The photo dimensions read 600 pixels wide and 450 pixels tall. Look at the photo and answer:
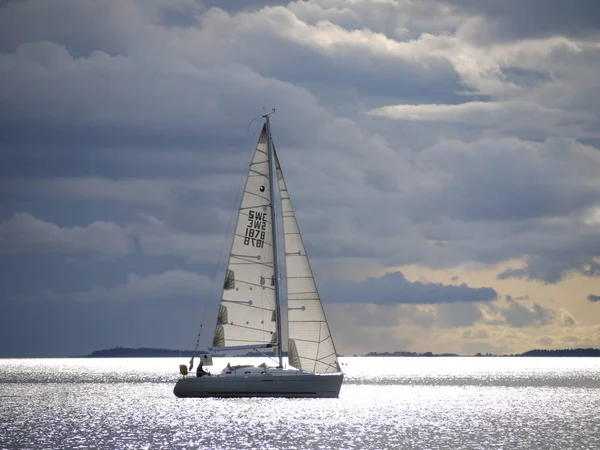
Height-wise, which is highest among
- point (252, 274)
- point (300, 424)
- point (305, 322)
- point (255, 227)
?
point (255, 227)

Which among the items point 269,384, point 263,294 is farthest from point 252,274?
point 269,384

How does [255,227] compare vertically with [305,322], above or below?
above

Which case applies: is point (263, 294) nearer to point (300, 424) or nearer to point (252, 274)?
point (252, 274)

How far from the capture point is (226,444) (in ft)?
210

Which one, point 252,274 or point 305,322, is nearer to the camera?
point 305,322

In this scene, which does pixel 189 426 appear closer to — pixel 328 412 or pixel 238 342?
pixel 238 342

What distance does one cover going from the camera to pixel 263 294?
268ft

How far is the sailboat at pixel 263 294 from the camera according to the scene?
7994 cm

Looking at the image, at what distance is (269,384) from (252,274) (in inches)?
352

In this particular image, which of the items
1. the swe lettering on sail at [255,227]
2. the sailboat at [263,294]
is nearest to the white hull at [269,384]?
the sailboat at [263,294]

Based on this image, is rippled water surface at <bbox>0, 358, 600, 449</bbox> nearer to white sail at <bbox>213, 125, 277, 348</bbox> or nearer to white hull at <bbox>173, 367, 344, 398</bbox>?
white hull at <bbox>173, 367, 344, 398</bbox>

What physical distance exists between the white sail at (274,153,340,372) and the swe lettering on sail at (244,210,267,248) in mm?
1920

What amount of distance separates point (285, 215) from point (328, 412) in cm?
1871

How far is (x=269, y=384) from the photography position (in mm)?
78688
